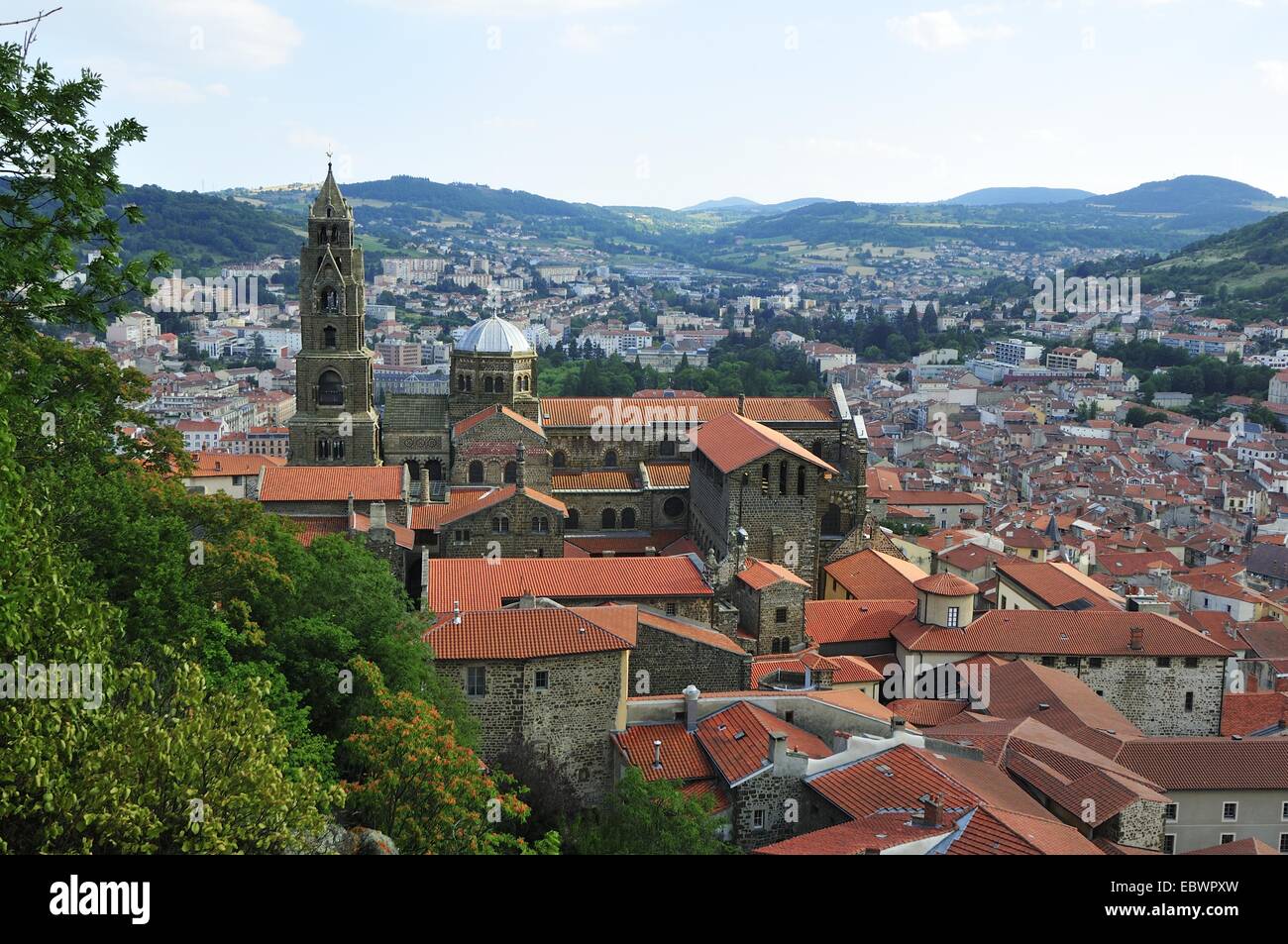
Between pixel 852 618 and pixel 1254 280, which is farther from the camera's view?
pixel 1254 280

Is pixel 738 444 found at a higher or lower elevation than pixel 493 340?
lower

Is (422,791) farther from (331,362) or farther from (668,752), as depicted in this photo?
(331,362)

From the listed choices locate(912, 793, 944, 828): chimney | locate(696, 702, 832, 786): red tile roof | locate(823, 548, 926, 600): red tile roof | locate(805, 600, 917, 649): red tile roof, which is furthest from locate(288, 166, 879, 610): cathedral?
locate(912, 793, 944, 828): chimney

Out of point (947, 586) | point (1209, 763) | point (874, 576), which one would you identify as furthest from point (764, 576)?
point (1209, 763)

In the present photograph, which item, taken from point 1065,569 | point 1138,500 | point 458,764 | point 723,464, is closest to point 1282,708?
point 1065,569

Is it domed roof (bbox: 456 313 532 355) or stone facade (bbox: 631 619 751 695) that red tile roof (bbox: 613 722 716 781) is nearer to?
stone facade (bbox: 631 619 751 695)

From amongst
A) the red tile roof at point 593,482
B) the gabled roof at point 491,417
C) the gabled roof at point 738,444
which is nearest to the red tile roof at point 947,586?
the gabled roof at point 738,444
